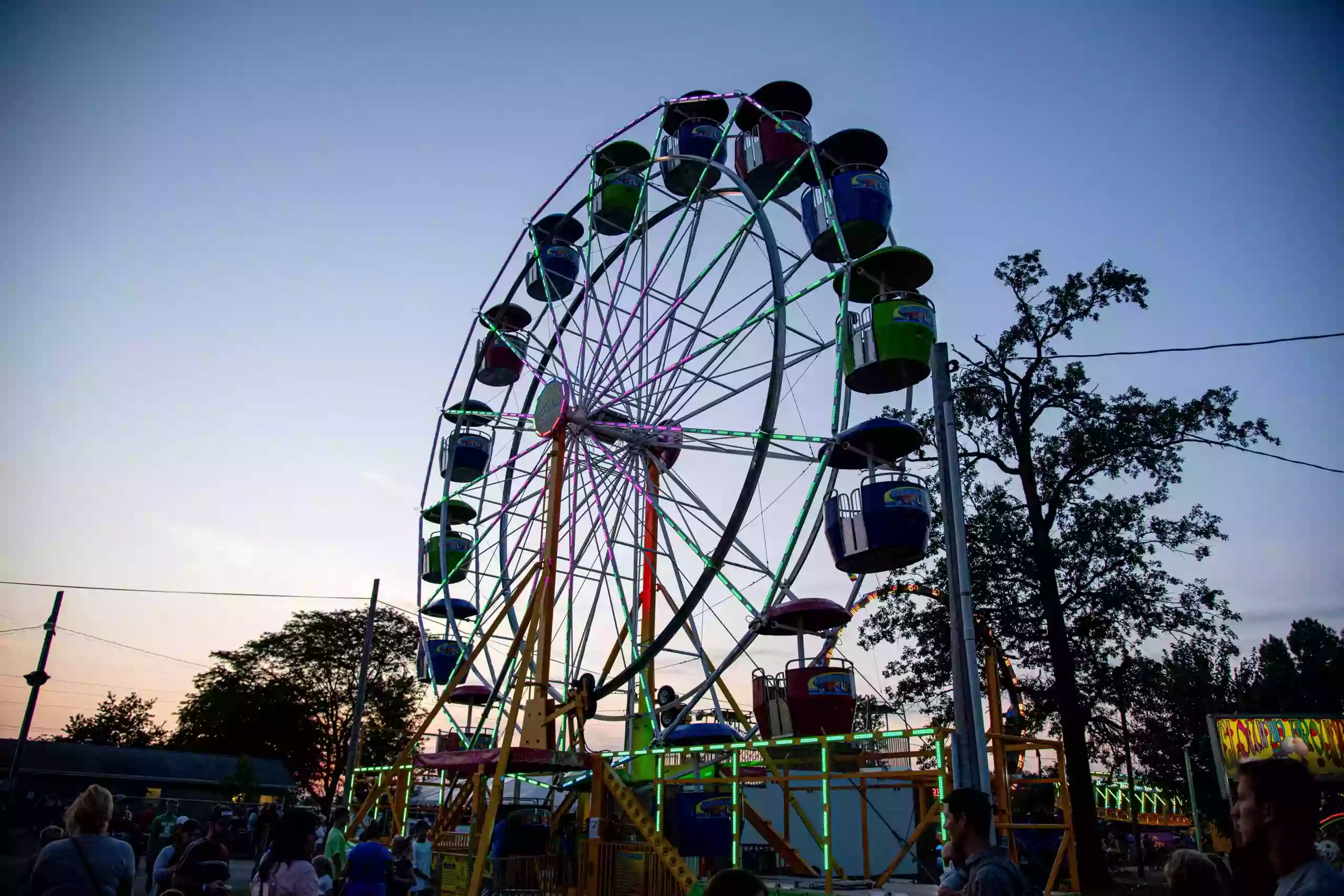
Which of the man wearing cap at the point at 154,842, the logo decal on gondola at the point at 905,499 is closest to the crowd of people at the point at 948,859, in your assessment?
the logo decal on gondola at the point at 905,499

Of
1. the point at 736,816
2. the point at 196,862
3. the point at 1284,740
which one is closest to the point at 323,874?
the point at 736,816

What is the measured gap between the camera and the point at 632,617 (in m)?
14.2

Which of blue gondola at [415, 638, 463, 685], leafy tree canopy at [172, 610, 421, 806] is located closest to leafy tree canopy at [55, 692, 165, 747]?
leafy tree canopy at [172, 610, 421, 806]

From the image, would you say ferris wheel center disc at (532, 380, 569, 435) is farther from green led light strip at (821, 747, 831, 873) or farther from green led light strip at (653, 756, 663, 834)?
green led light strip at (821, 747, 831, 873)

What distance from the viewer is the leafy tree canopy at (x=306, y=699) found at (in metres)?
46.9

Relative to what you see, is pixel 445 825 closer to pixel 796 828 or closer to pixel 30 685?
pixel 796 828

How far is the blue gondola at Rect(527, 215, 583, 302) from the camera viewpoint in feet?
57.2

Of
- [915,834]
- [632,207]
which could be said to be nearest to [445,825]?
[915,834]

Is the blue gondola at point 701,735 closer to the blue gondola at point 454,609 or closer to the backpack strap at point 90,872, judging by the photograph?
the blue gondola at point 454,609

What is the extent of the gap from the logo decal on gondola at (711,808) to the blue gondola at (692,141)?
31.8 ft

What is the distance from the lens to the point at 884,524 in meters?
11.5

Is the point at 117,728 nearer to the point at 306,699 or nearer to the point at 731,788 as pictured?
the point at 306,699

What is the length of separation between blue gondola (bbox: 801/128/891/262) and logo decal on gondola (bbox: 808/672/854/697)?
613cm

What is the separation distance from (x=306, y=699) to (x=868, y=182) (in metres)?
43.8
